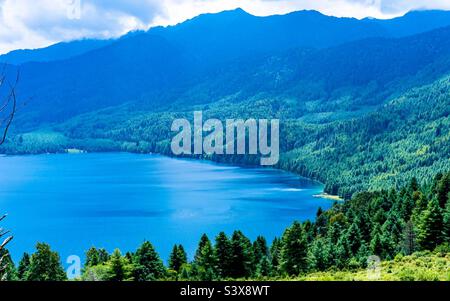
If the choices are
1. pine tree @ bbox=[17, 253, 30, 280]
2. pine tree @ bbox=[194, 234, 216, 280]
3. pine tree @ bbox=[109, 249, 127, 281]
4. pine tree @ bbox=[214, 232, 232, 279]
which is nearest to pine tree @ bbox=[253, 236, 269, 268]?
pine tree @ bbox=[194, 234, 216, 280]

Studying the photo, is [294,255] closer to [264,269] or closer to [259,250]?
[264,269]

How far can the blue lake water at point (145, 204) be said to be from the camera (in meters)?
58.2

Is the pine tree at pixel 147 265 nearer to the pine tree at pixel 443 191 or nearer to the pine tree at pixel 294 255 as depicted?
the pine tree at pixel 294 255

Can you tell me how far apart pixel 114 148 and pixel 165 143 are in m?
22.8

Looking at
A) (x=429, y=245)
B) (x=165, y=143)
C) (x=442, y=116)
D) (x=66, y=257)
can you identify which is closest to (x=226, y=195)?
(x=66, y=257)

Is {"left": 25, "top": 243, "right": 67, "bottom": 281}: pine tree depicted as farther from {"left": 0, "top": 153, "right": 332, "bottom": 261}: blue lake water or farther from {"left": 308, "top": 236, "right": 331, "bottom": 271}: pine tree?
{"left": 0, "top": 153, "right": 332, "bottom": 261}: blue lake water

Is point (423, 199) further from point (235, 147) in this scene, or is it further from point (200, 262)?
point (235, 147)

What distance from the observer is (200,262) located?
28797 millimetres

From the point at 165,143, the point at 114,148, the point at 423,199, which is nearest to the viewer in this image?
the point at 423,199

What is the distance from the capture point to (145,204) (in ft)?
261

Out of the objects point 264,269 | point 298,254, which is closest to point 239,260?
point 264,269

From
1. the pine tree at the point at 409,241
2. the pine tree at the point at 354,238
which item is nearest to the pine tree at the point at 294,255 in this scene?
the pine tree at the point at 354,238

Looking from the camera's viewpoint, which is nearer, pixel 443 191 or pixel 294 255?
pixel 294 255

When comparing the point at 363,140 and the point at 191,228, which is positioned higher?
the point at 363,140
